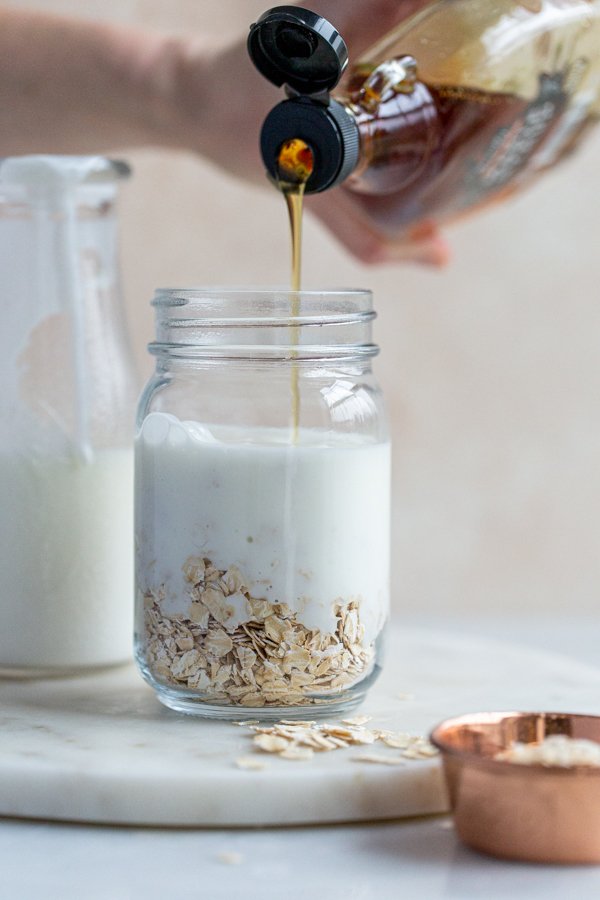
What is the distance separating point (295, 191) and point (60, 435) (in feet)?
0.80

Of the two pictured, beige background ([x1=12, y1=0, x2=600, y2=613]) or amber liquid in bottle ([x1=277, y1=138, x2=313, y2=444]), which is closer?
amber liquid in bottle ([x1=277, y1=138, x2=313, y2=444])

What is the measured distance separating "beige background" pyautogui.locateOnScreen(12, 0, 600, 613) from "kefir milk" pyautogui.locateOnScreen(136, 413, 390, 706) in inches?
25.0

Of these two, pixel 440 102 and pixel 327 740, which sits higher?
pixel 440 102

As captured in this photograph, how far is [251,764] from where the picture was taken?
650mm

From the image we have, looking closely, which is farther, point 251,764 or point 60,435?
point 60,435

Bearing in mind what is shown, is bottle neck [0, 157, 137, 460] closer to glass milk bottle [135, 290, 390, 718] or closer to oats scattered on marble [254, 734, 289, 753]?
glass milk bottle [135, 290, 390, 718]

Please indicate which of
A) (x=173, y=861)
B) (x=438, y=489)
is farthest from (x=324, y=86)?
(x=438, y=489)

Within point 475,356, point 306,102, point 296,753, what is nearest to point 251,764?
point 296,753

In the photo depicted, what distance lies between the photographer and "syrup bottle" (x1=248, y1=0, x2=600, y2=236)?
69cm

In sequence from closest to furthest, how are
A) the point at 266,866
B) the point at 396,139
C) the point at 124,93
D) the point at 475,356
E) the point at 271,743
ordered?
the point at 266,866, the point at 271,743, the point at 396,139, the point at 124,93, the point at 475,356

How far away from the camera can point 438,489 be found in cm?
143

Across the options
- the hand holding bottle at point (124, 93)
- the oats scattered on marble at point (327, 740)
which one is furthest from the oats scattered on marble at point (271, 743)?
the hand holding bottle at point (124, 93)

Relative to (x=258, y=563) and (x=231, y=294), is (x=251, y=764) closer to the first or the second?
(x=258, y=563)

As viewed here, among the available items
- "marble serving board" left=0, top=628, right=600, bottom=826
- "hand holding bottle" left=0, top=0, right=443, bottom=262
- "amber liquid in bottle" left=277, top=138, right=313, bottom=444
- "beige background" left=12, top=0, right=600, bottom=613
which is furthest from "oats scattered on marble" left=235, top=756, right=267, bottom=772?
"beige background" left=12, top=0, right=600, bottom=613
